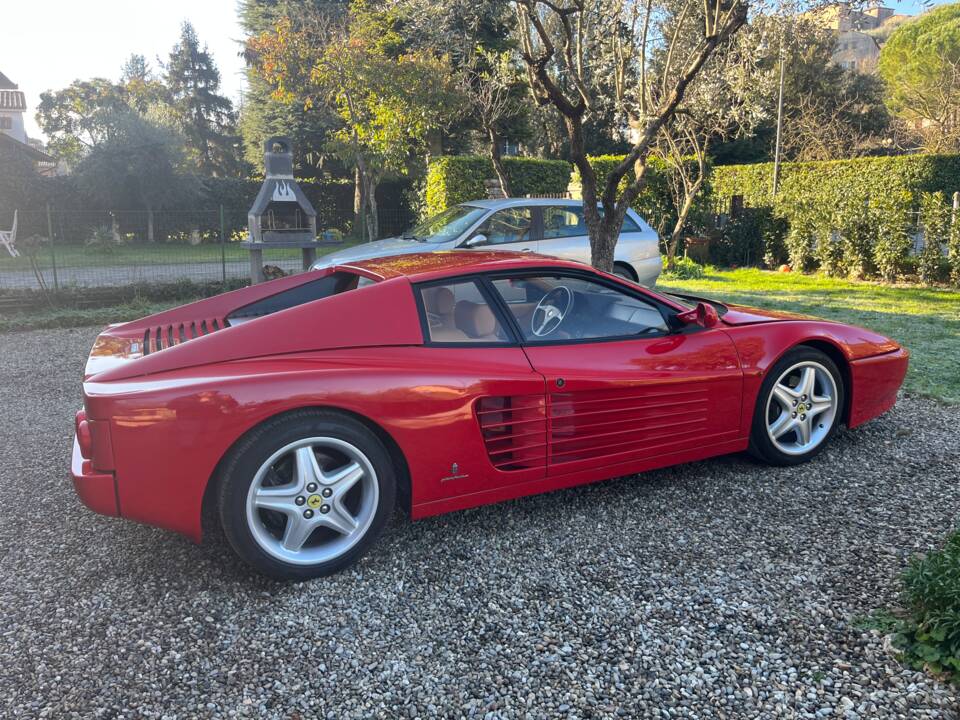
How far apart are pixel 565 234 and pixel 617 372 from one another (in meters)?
6.07

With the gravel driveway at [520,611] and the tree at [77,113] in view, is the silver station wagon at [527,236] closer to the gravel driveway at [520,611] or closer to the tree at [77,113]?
the gravel driveway at [520,611]

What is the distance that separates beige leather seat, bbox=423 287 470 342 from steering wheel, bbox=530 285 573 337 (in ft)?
1.29

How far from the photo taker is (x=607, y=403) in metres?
3.38

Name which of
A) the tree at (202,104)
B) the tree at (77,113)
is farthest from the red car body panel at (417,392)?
the tree at (202,104)

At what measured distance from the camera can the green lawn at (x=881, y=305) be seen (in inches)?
244

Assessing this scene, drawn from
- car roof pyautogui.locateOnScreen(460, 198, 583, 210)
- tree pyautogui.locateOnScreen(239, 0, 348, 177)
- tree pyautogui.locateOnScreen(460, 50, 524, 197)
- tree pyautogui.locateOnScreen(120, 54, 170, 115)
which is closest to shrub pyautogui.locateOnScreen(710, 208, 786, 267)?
tree pyautogui.locateOnScreen(460, 50, 524, 197)

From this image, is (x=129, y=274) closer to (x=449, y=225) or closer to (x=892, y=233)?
(x=449, y=225)

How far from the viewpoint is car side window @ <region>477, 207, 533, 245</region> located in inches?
347

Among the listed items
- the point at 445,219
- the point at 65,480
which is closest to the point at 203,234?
the point at 445,219

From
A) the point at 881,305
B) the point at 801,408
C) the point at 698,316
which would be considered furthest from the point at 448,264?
the point at 881,305

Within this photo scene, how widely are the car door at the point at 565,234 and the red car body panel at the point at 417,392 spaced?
5.18 meters

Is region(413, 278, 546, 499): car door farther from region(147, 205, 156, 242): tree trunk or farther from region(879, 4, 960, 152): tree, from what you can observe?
region(879, 4, 960, 152): tree

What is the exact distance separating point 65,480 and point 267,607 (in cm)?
199

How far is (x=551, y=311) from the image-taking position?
356cm
